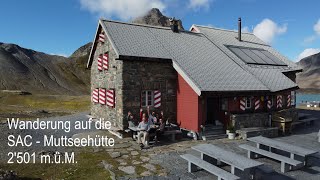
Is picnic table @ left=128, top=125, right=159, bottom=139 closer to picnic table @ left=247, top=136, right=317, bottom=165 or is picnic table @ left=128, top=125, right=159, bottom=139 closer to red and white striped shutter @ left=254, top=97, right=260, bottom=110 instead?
picnic table @ left=247, top=136, right=317, bottom=165

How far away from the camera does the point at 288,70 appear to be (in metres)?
23.8

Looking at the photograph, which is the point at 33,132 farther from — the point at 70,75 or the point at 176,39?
the point at 70,75

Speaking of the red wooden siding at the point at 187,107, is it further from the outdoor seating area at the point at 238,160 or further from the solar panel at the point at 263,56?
the solar panel at the point at 263,56

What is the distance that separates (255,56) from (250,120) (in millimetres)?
8038

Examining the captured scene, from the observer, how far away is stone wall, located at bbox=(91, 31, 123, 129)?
17.6 m

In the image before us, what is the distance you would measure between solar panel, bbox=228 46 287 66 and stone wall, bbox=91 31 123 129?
10.2m

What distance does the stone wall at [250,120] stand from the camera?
1716 cm

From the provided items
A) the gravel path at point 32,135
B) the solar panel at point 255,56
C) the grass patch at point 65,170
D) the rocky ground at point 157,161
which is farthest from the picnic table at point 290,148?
the solar panel at point 255,56

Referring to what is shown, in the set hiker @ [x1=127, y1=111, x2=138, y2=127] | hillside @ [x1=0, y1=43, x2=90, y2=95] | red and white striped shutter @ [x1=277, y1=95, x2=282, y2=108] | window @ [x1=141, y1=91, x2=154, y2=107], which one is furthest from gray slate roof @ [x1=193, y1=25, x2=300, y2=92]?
hillside @ [x1=0, y1=43, x2=90, y2=95]

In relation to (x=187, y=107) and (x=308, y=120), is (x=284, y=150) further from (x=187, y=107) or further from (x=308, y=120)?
(x=308, y=120)

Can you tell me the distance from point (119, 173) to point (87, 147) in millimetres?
4484

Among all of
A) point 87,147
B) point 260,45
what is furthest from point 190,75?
point 260,45

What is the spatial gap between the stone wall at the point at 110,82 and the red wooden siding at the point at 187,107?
3788mm

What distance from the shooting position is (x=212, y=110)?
18656mm
